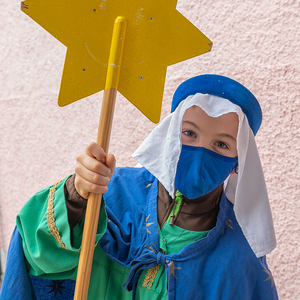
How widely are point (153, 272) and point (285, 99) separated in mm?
836

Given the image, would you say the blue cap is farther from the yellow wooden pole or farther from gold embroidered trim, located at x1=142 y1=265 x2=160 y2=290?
gold embroidered trim, located at x1=142 y1=265 x2=160 y2=290

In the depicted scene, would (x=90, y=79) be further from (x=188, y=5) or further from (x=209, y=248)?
(x=188, y=5)

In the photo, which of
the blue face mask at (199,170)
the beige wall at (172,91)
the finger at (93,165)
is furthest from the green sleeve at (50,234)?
the beige wall at (172,91)

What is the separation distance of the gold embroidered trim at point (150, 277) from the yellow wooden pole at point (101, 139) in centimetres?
18

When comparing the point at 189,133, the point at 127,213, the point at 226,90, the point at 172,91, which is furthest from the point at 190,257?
the point at 172,91

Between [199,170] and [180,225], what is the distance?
17 cm

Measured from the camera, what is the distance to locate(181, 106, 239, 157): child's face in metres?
0.86

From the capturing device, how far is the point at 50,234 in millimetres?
771

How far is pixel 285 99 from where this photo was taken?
125cm

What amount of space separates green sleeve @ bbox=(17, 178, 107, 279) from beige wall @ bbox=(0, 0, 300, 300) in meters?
0.79

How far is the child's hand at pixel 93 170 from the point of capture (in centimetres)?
71

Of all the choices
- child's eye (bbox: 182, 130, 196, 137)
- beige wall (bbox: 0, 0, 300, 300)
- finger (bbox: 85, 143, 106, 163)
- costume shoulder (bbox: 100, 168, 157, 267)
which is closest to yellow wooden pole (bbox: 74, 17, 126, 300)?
finger (bbox: 85, 143, 106, 163)

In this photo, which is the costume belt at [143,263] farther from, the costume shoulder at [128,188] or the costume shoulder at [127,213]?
the costume shoulder at [128,188]

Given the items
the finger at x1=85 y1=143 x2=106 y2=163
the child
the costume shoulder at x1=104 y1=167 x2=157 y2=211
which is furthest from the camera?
the costume shoulder at x1=104 y1=167 x2=157 y2=211
